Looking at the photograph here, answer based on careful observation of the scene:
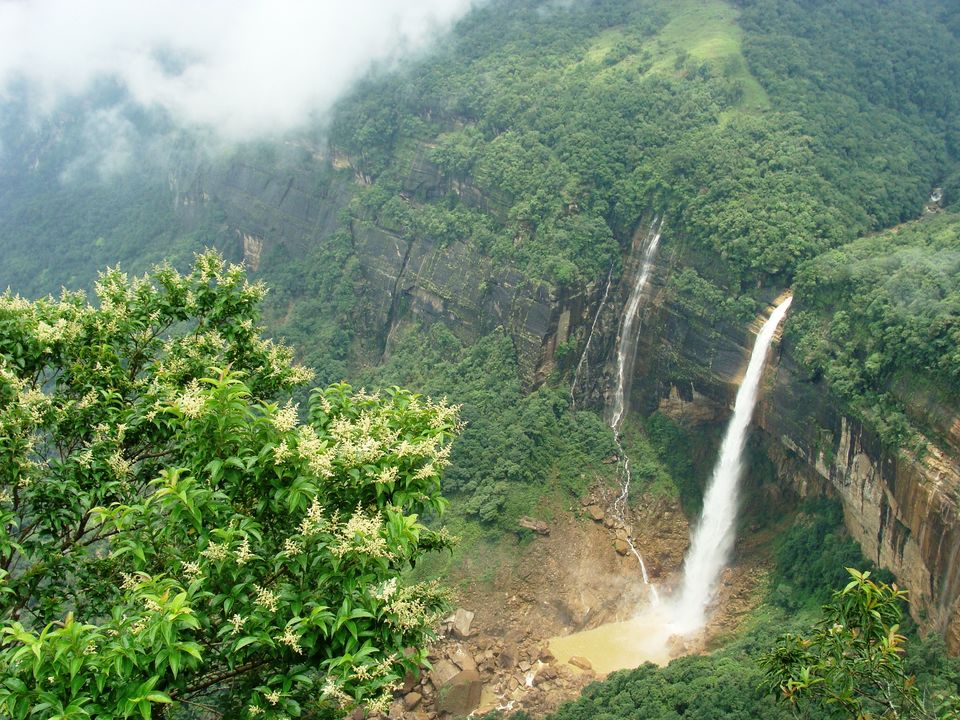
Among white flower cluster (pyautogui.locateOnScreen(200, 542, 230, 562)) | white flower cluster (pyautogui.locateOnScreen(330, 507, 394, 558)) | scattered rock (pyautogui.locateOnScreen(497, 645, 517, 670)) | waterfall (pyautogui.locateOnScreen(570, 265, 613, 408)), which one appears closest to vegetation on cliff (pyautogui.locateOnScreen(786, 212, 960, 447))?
waterfall (pyautogui.locateOnScreen(570, 265, 613, 408))

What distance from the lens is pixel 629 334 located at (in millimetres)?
29281

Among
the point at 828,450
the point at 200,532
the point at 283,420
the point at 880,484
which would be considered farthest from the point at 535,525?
the point at 200,532

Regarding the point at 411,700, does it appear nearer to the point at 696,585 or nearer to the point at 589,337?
the point at 696,585

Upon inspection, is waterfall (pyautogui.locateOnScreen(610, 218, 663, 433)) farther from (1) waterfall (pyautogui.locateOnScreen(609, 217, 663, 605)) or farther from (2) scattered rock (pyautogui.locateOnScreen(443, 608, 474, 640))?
(2) scattered rock (pyautogui.locateOnScreen(443, 608, 474, 640))

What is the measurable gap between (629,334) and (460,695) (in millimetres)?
13387

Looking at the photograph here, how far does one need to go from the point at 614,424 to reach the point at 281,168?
22.2 m


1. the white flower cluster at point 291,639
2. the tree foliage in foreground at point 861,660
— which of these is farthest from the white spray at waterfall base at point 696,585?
the white flower cluster at point 291,639

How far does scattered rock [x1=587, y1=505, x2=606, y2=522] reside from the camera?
1057 inches

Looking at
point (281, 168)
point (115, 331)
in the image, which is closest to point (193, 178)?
point (281, 168)

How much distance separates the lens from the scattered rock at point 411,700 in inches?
827

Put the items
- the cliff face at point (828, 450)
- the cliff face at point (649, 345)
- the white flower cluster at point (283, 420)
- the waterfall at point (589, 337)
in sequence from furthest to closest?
the waterfall at point (589, 337), the cliff face at point (649, 345), the cliff face at point (828, 450), the white flower cluster at point (283, 420)

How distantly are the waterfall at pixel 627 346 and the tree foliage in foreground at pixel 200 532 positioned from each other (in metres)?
21.5

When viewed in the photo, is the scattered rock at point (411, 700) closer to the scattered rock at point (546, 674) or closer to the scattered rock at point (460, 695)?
the scattered rock at point (460, 695)

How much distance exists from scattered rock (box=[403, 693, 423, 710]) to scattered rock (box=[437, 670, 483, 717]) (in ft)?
1.70
